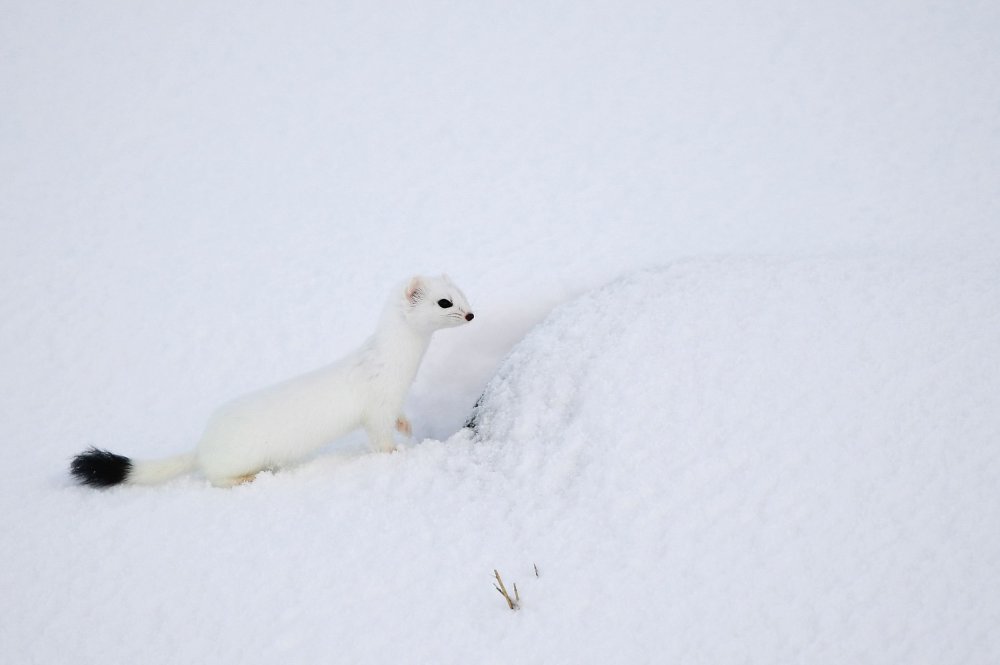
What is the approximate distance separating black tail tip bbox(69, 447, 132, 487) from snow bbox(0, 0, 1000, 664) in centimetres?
10

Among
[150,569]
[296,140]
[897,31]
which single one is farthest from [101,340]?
[897,31]

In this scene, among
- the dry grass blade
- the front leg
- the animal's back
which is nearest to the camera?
the dry grass blade

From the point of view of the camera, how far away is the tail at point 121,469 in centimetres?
226

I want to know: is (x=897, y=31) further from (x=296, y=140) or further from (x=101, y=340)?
(x=101, y=340)

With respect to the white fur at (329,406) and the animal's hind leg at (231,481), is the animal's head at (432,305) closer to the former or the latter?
the white fur at (329,406)

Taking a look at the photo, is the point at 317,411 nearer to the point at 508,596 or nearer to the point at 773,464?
the point at 508,596

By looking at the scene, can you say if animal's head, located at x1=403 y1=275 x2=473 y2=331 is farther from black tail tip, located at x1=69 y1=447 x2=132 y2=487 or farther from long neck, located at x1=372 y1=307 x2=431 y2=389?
black tail tip, located at x1=69 y1=447 x2=132 y2=487

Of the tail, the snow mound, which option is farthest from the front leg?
the tail

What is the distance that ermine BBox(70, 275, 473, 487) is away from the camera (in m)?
2.25

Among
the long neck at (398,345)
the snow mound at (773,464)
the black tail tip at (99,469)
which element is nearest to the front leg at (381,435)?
the long neck at (398,345)

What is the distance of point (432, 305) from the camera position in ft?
8.15

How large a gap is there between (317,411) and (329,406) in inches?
1.8

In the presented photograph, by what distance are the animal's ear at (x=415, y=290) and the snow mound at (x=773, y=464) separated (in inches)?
19.5

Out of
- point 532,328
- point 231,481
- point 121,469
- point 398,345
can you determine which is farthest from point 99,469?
point 532,328
